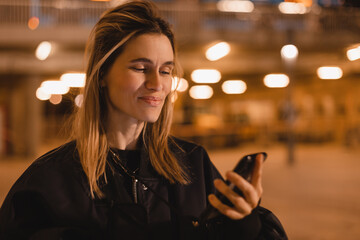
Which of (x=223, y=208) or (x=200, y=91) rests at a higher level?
(x=200, y=91)

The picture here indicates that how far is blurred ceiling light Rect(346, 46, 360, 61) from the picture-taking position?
42.0 feet

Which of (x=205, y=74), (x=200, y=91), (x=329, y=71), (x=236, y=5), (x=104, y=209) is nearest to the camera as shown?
(x=104, y=209)

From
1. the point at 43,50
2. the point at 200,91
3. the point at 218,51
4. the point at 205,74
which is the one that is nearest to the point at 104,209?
the point at 218,51

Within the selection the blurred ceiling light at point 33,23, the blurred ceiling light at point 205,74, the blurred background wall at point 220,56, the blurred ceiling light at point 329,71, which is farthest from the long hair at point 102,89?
the blurred ceiling light at point 329,71

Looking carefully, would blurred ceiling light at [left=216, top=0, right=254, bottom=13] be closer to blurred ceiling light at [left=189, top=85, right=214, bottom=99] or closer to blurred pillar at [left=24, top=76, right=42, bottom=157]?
blurred ceiling light at [left=189, top=85, right=214, bottom=99]

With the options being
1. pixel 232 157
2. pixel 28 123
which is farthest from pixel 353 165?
pixel 28 123

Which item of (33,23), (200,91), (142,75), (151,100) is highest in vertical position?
(33,23)

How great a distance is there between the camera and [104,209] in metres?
1.31

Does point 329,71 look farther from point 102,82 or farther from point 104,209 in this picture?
point 104,209

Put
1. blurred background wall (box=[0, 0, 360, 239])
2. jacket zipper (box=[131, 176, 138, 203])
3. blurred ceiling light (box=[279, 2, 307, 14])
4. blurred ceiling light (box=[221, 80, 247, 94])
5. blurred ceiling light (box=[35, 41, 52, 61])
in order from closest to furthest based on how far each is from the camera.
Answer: jacket zipper (box=[131, 176, 138, 203]) → blurred background wall (box=[0, 0, 360, 239]) → blurred ceiling light (box=[35, 41, 52, 61]) → blurred ceiling light (box=[279, 2, 307, 14]) → blurred ceiling light (box=[221, 80, 247, 94])

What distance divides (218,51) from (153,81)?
1138 cm

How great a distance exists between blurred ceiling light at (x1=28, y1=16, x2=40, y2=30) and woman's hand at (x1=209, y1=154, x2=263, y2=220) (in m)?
10.8

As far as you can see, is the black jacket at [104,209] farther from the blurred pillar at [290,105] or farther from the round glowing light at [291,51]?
the round glowing light at [291,51]

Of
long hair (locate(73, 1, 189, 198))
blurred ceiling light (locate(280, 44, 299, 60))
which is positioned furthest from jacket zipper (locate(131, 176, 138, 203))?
blurred ceiling light (locate(280, 44, 299, 60))
